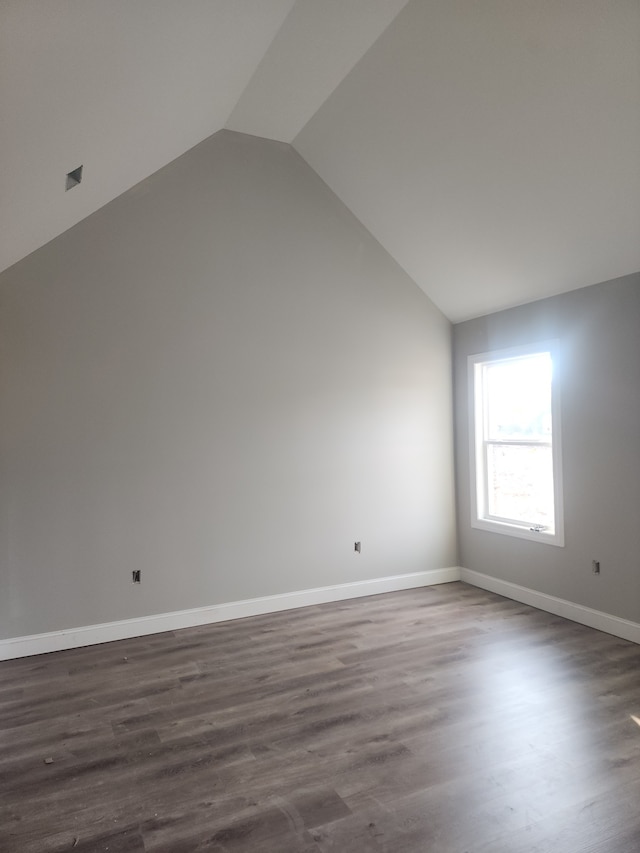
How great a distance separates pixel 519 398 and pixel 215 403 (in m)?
2.47

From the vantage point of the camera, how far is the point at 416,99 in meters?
3.40

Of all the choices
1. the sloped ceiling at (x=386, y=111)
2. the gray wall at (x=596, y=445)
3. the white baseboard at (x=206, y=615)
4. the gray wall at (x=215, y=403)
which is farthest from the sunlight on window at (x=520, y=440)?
the white baseboard at (x=206, y=615)

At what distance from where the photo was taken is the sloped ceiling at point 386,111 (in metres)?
2.18

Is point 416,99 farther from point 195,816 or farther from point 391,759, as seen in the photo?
point 195,816

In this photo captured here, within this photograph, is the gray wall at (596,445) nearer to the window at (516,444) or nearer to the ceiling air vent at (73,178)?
the window at (516,444)

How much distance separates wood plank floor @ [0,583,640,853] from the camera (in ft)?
6.65

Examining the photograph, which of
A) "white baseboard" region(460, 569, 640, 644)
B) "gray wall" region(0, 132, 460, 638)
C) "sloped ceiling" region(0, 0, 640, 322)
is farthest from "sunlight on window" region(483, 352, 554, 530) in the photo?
"sloped ceiling" region(0, 0, 640, 322)

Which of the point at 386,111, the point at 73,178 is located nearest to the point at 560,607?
the point at 386,111

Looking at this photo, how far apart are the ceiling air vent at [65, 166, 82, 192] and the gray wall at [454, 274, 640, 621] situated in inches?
129

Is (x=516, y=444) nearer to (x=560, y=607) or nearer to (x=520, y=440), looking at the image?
(x=520, y=440)

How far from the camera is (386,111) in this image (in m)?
3.62

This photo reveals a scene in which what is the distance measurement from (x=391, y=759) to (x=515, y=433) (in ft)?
9.77

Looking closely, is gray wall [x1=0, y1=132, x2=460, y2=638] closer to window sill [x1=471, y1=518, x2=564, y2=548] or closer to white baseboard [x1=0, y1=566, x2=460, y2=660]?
white baseboard [x1=0, y1=566, x2=460, y2=660]

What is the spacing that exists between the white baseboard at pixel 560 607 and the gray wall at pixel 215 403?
0.41 meters
